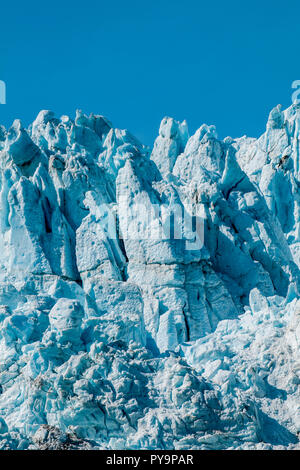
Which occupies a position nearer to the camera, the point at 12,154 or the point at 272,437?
the point at 272,437

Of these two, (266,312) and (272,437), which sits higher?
(266,312)

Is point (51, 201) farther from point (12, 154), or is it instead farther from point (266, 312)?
point (266, 312)

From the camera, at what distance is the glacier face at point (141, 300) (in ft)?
74.8

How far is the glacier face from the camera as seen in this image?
22797mm

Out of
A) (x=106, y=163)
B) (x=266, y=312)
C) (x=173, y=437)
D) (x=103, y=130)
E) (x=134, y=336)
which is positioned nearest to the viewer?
(x=173, y=437)

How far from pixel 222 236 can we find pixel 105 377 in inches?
398

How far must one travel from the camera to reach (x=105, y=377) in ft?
77.2

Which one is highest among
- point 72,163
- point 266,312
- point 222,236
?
point 72,163

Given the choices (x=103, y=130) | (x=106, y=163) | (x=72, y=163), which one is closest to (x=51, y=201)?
(x=72, y=163)

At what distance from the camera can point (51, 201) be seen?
1238 inches

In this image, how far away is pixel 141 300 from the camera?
28125mm
